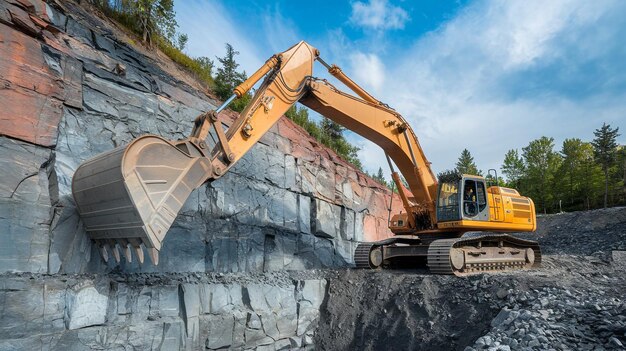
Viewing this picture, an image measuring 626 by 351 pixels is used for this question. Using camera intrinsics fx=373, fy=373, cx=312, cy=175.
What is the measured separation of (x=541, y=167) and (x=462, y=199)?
36.2 meters

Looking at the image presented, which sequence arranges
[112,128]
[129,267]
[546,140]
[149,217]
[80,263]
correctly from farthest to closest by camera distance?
[546,140] < [112,128] < [129,267] < [80,263] < [149,217]

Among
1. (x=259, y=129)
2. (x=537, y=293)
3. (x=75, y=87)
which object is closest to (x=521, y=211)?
(x=537, y=293)

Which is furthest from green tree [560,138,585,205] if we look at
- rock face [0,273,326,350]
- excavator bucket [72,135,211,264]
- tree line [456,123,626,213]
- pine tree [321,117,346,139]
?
excavator bucket [72,135,211,264]

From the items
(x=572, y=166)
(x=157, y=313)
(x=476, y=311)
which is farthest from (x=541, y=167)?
(x=157, y=313)

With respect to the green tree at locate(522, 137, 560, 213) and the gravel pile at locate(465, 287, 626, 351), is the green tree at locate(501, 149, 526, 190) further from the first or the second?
the gravel pile at locate(465, 287, 626, 351)

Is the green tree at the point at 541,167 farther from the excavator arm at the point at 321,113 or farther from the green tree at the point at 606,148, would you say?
the excavator arm at the point at 321,113

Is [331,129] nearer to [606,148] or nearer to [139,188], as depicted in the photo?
[139,188]

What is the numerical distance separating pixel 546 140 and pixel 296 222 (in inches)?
1533

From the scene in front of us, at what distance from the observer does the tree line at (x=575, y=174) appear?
113 ft

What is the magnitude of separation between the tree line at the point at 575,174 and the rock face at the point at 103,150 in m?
32.9

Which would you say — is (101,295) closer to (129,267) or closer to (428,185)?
(129,267)

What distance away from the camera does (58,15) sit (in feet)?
22.4

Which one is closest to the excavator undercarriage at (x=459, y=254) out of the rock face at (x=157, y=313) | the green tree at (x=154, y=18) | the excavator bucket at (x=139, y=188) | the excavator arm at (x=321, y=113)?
the excavator arm at (x=321, y=113)

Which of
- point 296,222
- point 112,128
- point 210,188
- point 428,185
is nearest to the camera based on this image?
point 112,128
